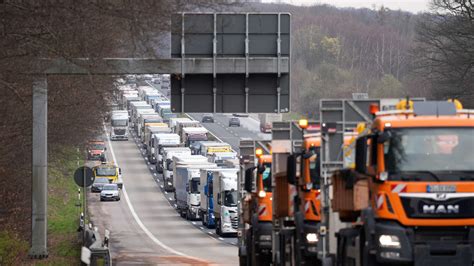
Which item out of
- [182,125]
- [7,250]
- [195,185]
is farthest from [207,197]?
[182,125]

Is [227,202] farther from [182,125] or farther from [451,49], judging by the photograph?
[182,125]

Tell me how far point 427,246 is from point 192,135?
319ft

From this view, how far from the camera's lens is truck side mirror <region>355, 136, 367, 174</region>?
64.7 feet

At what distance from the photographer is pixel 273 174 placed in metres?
29.1

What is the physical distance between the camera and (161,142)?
344 ft

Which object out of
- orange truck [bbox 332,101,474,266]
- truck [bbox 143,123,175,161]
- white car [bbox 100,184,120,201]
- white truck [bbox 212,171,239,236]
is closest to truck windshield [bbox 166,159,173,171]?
white car [bbox 100,184,120,201]

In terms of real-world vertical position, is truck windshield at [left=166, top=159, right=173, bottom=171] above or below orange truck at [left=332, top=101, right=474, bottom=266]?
below

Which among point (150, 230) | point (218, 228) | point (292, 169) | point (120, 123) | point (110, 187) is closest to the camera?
point (292, 169)

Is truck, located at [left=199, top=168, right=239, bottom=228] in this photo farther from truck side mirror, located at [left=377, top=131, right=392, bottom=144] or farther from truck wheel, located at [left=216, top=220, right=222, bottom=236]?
truck side mirror, located at [left=377, top=131, right=392, bottom=144]

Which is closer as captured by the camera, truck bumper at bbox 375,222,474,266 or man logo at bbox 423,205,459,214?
truck bumper at bbox 375,222,474,266

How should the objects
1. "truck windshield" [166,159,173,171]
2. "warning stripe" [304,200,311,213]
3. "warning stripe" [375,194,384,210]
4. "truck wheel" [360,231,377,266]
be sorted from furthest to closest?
"truck windshield" [166,159,173,171], "warning stripe" [304,200,311,213], "truck wheel" [360,231,377,266], "warning stripe" [375,194,384,210]

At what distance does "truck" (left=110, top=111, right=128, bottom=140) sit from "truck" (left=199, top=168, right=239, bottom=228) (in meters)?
56.9

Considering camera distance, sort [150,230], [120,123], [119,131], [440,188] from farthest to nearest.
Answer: [119,131]
[120,123]
[150,230]
[440,188]

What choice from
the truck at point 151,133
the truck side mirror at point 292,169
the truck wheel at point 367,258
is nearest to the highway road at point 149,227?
the truck at point 151,133
